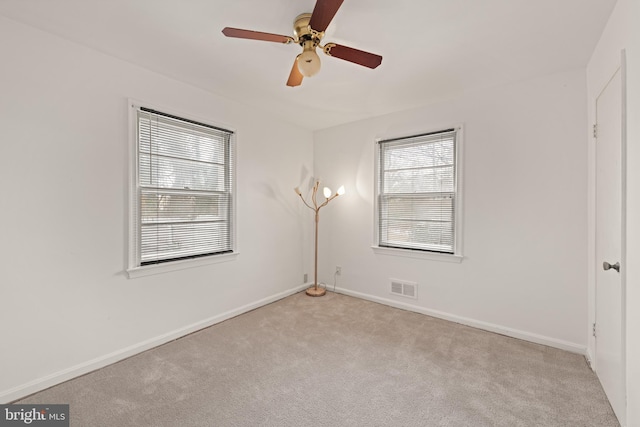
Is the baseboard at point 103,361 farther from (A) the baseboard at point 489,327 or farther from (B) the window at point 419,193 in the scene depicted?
(B) the window at point 419,193

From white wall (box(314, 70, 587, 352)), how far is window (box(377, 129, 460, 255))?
14 centimetres

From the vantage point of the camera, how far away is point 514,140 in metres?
2.76

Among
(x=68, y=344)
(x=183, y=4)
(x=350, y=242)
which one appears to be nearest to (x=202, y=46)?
(x=183, y=4)

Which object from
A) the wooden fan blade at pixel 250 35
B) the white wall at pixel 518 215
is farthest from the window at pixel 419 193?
the wooden fan blade at pixel 250 35

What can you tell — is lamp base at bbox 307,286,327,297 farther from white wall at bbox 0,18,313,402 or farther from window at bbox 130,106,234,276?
white wall at bbox 0,18,313,402

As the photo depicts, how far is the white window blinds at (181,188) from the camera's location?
101 inches

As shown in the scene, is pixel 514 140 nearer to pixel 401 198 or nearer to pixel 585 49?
pixel 585 49

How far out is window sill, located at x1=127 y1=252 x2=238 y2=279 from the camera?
2.49 m

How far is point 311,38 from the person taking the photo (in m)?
1.82

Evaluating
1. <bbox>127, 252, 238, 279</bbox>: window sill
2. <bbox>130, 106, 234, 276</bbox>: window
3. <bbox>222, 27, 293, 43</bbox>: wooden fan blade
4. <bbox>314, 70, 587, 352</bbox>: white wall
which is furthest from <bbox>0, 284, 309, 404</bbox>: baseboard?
<bbox>222, 27, 293, 43</bbox>: wooden fan blade

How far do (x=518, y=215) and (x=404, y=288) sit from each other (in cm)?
147

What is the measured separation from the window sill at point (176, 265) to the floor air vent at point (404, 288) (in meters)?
1.97

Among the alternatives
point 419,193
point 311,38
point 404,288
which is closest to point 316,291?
point 404,288

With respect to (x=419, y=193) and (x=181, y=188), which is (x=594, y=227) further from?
(x=181, y=188)
